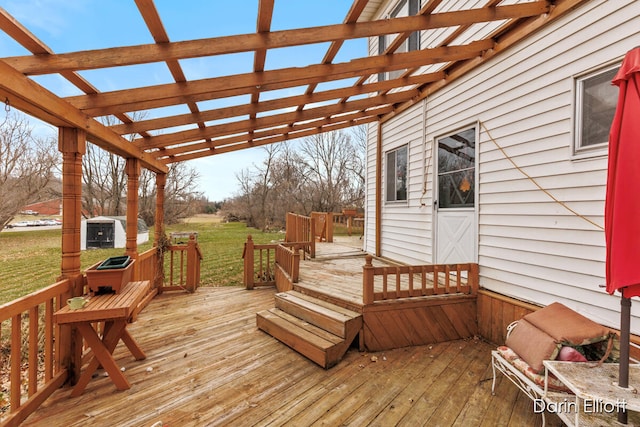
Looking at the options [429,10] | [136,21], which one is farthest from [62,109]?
[429,10]

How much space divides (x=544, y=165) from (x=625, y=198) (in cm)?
164

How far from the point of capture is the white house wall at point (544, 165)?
8.34 ft

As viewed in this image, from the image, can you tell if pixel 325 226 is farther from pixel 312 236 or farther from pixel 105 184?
pixel 105 184

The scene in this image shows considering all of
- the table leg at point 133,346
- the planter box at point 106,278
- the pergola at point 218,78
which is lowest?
the table leg at point 133,346

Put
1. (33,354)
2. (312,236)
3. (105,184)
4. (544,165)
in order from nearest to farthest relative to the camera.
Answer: (33,354)
(544,165)
(312,236)
(105,184)

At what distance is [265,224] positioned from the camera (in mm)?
20266

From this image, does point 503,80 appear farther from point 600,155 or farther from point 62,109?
point 62,109

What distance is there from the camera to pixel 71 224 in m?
2.80

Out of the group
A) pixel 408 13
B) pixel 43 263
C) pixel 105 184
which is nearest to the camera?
pixel 408 13

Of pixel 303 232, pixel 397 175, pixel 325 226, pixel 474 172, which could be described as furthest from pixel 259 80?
pixel 325 226

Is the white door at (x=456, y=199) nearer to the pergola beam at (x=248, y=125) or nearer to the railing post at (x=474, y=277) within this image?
the railing post at (x=474, y=277)

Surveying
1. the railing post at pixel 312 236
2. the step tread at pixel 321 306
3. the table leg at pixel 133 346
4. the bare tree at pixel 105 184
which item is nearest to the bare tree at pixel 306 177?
the bare tree at pixel 105 184

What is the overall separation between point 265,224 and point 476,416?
18.8 metres

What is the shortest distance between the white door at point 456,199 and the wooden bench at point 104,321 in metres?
4.27
